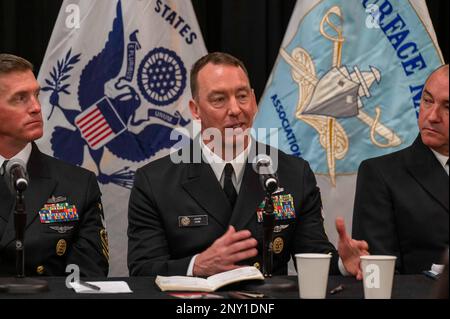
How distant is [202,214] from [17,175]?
844mm

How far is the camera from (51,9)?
431 cm

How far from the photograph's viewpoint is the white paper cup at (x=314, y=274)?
2.28 metres

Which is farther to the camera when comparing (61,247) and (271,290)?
(61,247)

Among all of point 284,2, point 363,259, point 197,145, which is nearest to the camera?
point 363,259

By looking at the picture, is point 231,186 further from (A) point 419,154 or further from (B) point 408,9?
(B) point 408,9

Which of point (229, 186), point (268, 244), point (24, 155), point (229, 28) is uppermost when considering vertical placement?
point (229, 28)

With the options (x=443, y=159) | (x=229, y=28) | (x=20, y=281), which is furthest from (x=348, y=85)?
(x=20, y=281)

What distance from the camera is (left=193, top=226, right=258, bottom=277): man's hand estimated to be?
8.56 ft

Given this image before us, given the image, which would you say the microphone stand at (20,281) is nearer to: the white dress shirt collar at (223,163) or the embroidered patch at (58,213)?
the embroidered patch at (58,213)

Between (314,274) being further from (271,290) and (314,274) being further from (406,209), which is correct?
(406,209)

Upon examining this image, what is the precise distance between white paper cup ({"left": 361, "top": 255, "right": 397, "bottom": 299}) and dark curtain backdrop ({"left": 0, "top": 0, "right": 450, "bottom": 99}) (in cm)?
220

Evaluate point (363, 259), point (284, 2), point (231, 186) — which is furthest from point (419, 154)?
point (284, 2)

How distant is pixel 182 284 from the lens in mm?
2434
